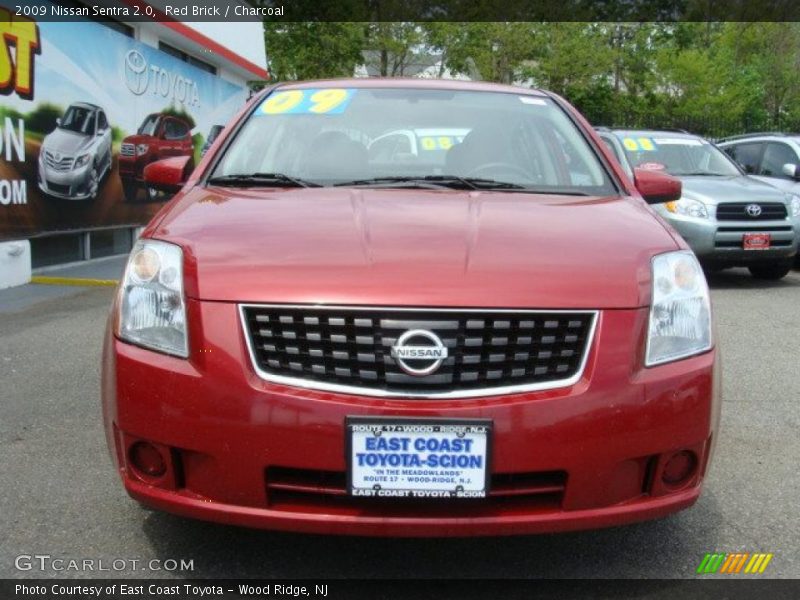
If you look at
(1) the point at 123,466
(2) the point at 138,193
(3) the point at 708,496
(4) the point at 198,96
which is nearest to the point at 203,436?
(1) the point at 123,466

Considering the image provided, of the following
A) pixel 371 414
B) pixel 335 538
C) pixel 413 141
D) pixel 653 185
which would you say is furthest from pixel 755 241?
pixel 371 414

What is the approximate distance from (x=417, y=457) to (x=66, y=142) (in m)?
8.42

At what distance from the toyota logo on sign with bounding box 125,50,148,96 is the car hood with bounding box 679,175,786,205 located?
22.5 feet

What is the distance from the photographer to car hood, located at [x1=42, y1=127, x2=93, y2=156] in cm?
920

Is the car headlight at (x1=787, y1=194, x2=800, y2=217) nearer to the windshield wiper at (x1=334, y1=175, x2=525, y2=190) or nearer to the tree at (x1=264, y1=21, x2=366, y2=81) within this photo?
the windshield wiper at (x1=334, y1=175, x2=525, y2=190)

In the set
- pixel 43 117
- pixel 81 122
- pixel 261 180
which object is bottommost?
pixel 81 122

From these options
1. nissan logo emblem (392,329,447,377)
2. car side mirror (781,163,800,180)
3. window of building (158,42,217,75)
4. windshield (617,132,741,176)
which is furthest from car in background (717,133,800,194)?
nissan logo emblem (392,329,447,377)

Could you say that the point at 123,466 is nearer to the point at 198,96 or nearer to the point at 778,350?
the point at 778,350

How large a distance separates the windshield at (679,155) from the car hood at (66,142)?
6.17m

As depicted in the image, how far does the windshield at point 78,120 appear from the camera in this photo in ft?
31.5

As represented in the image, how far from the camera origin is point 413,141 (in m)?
3.73

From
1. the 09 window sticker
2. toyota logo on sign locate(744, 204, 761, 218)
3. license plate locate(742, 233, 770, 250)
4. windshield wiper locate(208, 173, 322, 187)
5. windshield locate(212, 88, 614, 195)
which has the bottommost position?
license plate locate(742, 233, 770, 250)

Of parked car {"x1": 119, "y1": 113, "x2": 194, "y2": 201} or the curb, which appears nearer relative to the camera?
the curb

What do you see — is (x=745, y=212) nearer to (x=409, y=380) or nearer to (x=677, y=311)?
(x=677, y=311)
